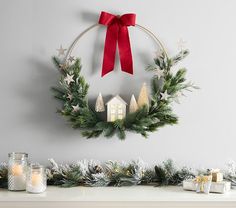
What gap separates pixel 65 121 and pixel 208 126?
2.48 ft

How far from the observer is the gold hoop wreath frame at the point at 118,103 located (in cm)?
221

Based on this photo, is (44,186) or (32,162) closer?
(44,186)

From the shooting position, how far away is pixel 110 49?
228 cm

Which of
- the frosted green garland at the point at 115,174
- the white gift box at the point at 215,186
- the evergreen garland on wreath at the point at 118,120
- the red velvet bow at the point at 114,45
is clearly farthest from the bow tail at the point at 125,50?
the white gift box at the point at 215,186

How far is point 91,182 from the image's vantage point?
7.29ft

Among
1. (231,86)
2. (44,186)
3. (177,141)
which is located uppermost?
(231,86)

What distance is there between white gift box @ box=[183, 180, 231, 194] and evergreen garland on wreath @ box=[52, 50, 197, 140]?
0.31 metres

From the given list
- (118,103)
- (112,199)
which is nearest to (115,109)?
(118,103)

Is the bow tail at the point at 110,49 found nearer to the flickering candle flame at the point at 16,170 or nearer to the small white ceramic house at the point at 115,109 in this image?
the small white ceramic house at the point at 115,109

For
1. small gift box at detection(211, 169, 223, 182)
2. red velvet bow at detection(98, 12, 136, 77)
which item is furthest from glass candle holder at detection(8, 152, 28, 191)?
small gift box at detection(211, 169, 223, 182)

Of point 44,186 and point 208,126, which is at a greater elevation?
point 208,126

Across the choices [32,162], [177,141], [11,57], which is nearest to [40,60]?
[11,57]

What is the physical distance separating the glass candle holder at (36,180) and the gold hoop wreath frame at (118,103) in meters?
0.30

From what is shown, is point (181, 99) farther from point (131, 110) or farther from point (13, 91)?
point (13, 91)
